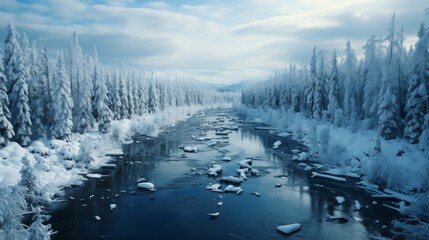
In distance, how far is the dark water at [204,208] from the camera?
1953cm

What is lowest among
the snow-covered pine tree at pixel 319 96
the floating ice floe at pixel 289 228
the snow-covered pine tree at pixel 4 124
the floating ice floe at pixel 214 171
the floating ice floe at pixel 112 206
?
the floating ice floe at pixel 289 228

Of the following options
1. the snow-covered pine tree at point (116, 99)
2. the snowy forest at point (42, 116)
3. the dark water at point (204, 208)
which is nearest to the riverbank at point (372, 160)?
the dark water at point (204, 208)

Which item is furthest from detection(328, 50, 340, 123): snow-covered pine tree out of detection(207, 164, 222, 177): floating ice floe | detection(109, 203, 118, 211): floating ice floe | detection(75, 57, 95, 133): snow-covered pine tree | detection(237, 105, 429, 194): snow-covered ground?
detection(109, 203, 118, 211): floating ice floe

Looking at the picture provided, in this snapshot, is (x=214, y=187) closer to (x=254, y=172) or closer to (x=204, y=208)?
(x=204, y=208)

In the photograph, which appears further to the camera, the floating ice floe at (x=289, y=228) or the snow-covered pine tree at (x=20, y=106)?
the snow-covered pine tree at (x=20, y=106)

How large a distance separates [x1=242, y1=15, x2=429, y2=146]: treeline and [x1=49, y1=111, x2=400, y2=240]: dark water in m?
8.18

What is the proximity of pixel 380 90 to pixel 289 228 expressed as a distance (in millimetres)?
26677

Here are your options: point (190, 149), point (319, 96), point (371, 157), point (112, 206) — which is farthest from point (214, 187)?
point (319, 96)

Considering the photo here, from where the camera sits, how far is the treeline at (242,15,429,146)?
31312 millimetres

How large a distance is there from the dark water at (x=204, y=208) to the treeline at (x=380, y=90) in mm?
8181

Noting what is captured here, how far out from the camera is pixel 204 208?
2333 cm

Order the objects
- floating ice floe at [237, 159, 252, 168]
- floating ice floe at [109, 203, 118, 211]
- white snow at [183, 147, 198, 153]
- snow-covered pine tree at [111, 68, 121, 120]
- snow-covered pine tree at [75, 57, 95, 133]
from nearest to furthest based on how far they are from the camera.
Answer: floating ice floe at [109, 203, 118, 211] → floating ice floe at [237, 159, 252, 168] → white snow at [183, 147, 198, 153] → snow-covered pine tree at [75, 57, 95, 133] → snow-covered pine tree at [111, 68, 121, 120]

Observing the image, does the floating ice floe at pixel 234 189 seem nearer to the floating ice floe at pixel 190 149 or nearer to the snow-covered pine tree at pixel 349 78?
the floating ice floe at pixel 190 149

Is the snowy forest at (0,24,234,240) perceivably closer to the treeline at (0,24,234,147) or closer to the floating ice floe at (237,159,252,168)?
the treeline at (0,24,234,147)
